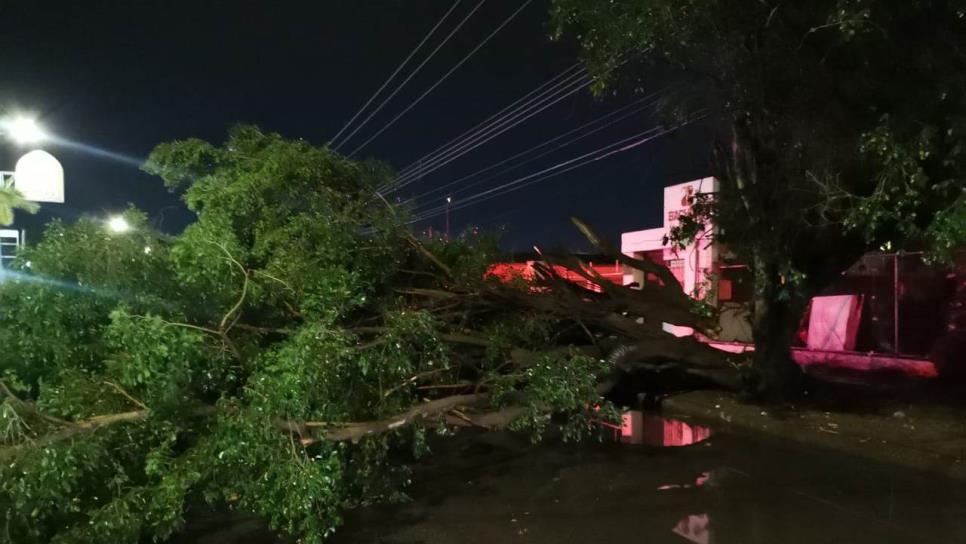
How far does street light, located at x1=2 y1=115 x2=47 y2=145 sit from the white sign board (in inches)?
11.4

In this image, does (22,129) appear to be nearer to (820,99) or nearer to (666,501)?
(666,501)

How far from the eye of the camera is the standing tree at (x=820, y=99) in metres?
7.54

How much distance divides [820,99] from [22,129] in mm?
9742

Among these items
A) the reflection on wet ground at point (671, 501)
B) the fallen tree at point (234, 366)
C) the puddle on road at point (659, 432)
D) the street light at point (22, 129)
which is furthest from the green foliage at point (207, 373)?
the street light at point (22, 129)

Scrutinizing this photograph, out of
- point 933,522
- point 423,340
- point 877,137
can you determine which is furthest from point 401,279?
point 933,522

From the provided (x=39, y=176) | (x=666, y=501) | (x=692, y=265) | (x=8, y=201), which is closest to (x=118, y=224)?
(x=8, y=201)

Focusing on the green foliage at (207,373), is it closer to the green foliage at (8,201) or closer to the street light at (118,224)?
the street light at (118,224)

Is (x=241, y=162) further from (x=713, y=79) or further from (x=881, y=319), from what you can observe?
(x=881, y=319)

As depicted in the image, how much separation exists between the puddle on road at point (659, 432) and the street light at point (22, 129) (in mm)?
8586

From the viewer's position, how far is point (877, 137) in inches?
295

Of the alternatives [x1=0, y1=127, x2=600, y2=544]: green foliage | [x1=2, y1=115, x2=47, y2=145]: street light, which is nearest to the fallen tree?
[x1=0, y1=127, x2=600, y2=544]: green foliage

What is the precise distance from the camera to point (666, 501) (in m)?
7.25

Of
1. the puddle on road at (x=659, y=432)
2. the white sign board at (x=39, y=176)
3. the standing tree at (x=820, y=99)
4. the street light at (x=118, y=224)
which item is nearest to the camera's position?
the street light at (x=118, y=224)

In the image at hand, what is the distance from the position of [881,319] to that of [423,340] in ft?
37.8
